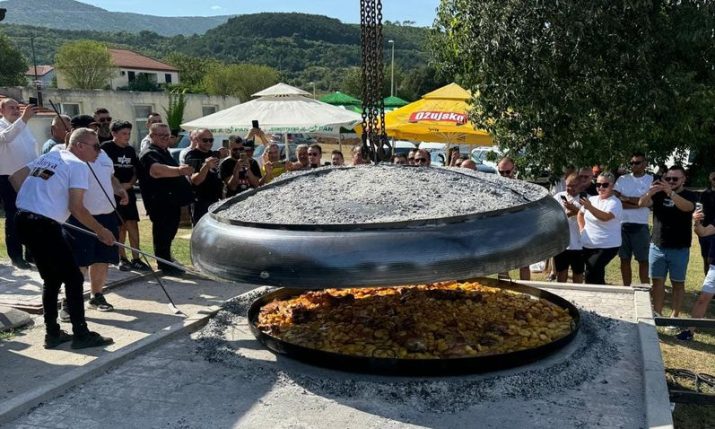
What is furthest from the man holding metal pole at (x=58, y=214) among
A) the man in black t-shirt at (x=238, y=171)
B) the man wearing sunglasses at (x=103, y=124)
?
the man wearing sunglasses at (x=103, y=124)

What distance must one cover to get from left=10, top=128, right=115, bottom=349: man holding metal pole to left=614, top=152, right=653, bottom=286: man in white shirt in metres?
5.46

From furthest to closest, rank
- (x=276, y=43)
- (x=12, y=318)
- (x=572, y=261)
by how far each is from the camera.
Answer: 1. (x=276, y=43)
2. (x=572, y=261)
3. (x=12, y=318)

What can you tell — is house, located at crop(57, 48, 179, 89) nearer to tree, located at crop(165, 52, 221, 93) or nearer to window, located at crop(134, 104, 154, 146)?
tree, located at crop(165, 52, 221, 93)

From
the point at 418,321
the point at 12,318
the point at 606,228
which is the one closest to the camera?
the point at 418,321

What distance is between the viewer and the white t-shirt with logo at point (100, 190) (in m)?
6.14

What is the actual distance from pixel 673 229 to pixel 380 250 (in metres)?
4.29

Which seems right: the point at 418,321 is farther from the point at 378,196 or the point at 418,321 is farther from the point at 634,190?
the point at 634,190

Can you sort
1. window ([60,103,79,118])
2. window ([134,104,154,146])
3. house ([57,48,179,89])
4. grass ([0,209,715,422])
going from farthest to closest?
house ([57,48,179,89]) < window ([134,104,154,146]) < window ([60,103,79,118]) < grass ([0,209,715,422])

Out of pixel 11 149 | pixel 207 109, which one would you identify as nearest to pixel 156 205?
pixel 11 149

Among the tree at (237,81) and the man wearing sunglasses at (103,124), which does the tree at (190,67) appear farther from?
the man wearing sunglasses at (103,124)

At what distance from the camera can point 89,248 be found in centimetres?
602

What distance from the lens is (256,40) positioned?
469 feet

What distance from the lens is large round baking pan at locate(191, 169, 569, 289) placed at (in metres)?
3.35

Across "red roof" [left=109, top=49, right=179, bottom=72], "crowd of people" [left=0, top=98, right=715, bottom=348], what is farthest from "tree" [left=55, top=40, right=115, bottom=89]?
"crowd of people" [left=0, top=98, right=715, bottom=348]
